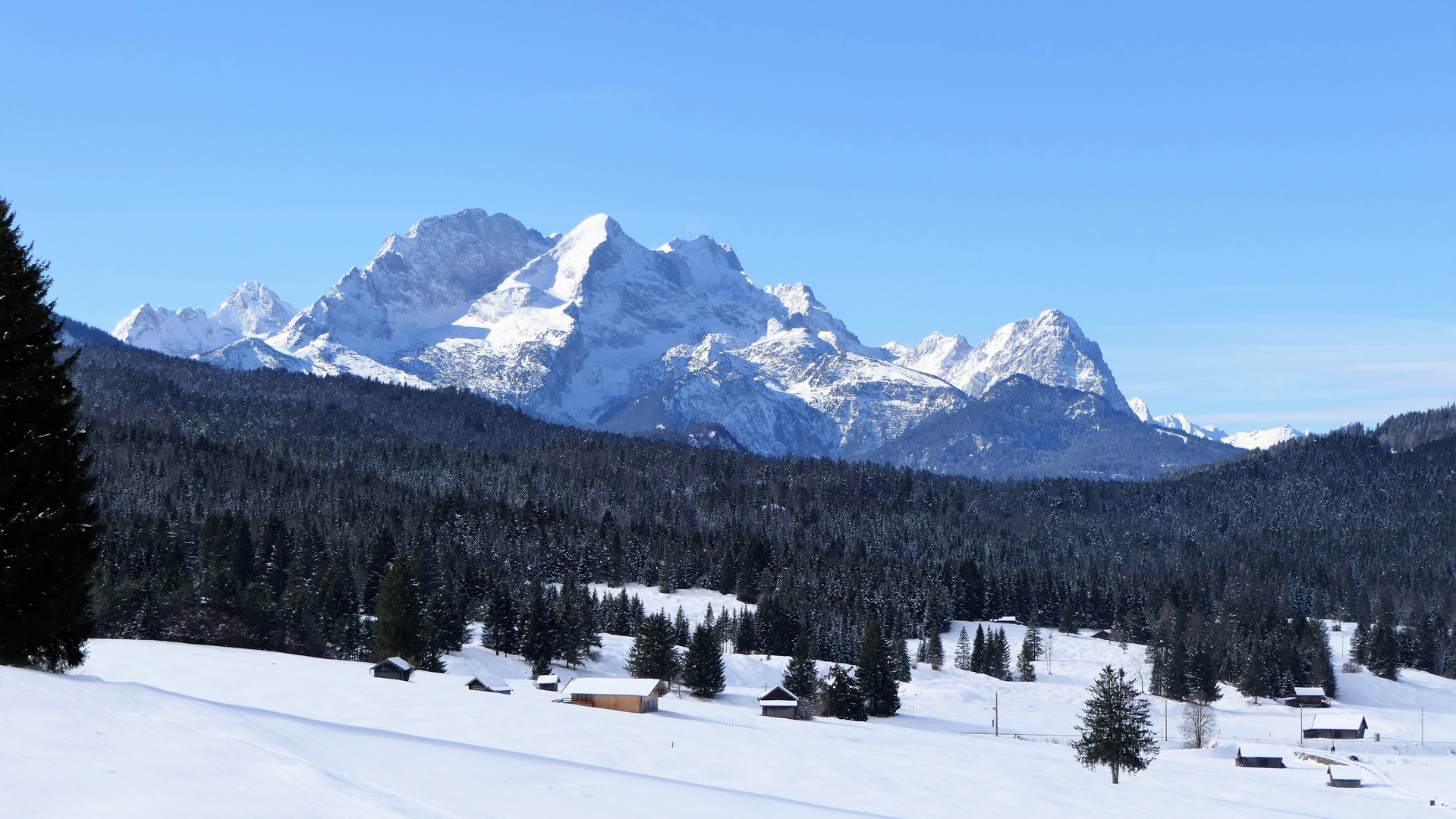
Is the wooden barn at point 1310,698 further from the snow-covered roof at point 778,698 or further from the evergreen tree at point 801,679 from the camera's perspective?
the snow-covered roof at point 778,698

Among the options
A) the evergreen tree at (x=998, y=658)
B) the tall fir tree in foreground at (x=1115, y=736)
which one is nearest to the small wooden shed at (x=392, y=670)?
the tall fir tree in foreground at (x=1115, y=736)

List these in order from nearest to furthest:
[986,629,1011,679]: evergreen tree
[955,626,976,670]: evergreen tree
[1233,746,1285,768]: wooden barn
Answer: [1233,746,1285,768]: wooden barn, [986,629,1011,679]: evergreen tree, [955,626,976,670]: evergreen tree

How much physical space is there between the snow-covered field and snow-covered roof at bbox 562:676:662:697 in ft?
11.8

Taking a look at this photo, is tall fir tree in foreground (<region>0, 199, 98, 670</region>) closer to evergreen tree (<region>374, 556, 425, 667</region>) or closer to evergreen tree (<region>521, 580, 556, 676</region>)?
evergreen tree (<region>374, 556, 425, 667</region>)

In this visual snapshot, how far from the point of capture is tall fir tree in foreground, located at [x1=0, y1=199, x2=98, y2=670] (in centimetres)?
2909

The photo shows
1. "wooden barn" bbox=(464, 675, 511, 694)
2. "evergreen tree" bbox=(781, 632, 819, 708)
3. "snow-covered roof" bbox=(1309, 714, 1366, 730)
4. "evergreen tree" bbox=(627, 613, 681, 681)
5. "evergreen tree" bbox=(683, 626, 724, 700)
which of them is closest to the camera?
"wooden barn" bbox=(464, 675, 511, 694)

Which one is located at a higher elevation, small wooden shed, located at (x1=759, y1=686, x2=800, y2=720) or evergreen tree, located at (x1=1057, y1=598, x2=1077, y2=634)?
evergreen tree, located at (x1=1057, y1=598, x2=1077, y2=634)

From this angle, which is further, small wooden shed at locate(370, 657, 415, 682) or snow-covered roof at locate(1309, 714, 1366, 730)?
snow-covered roof at locate(1309, 714, 1366, 730)

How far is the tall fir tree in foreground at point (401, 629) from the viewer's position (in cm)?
10519

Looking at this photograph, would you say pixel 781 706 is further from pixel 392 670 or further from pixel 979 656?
pixel 979 656

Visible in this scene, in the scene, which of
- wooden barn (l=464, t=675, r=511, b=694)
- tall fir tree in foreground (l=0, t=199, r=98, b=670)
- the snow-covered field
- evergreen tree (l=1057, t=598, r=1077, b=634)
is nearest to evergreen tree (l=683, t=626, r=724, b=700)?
the snow-covered field

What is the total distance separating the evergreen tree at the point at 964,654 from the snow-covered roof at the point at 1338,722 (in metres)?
40.3

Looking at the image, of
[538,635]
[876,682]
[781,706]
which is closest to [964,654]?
[876,682]

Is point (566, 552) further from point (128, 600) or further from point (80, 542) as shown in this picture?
point (80, 542)
